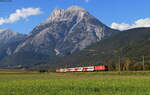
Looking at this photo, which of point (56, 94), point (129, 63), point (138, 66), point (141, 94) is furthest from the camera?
point (129, 63)

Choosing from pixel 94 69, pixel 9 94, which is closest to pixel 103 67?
pixel 94 69

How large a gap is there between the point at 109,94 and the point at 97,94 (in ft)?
2.87

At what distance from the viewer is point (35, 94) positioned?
957 inches

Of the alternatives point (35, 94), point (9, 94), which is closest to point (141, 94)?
point (35, 94)

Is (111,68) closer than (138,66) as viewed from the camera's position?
No

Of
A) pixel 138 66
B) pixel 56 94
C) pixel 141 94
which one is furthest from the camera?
pixel 138 66

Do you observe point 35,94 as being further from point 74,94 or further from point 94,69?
point 94,69

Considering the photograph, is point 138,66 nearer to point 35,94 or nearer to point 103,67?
point 103,67

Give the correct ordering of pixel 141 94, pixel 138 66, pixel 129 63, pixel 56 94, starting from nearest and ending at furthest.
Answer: pixel 141 94
pixel 56 94
pixel 138 66
pixel 129 63

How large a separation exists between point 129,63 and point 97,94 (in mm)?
159258

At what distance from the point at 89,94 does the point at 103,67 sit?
490 ft

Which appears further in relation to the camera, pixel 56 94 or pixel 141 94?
pixel 56 94

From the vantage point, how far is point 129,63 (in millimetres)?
180375

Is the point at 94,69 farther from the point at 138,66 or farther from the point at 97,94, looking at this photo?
the point at 97,94
